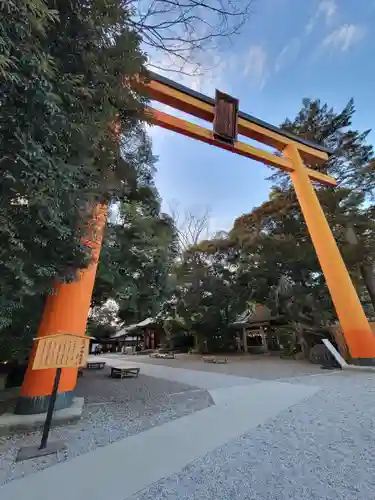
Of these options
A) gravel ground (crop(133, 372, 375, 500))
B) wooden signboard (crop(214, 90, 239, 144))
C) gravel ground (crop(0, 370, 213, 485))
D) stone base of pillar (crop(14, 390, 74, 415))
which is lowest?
gravel ground (crop(133, 372, 375, 500))

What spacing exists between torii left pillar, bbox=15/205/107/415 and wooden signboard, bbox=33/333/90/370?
2.12ft

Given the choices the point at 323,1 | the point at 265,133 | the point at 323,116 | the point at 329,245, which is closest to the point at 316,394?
the point at 329,245

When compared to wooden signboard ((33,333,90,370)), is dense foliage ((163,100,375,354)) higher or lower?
higher

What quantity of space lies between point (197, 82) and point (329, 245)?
24.1ft

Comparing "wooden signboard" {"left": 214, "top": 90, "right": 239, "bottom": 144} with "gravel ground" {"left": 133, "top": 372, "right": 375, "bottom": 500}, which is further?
"wooden signboard" {"left": 214, "top": 90, "right": 239, "bottom": 144}

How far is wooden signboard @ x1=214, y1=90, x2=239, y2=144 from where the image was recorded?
29.2 feet

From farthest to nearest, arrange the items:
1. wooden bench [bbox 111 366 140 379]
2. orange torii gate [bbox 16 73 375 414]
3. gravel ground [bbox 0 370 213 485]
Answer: wooden bench [bbox 111 366 140 379] < orange torii gate [bbox 16 73 375 414] < gravel ground [bbox 0 370 213 485]

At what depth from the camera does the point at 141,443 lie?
2844mm

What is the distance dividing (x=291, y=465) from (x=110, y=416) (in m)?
2.82

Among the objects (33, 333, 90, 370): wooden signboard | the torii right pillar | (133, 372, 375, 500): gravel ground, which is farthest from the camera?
the torii right pillar

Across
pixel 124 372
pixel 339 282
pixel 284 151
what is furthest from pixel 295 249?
pixel 124 372

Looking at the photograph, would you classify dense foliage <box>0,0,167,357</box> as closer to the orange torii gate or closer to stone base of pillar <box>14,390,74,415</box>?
stone base of pillar <box>14,390,74,415</box>

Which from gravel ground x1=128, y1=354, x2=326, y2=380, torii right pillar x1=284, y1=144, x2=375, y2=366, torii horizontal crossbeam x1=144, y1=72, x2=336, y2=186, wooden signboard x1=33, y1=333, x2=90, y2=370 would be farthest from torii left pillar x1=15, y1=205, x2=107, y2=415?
torii right pillar x1=284, y1=144, x2=375, y2=366

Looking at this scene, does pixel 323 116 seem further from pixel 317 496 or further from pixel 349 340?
pixel 317 496
